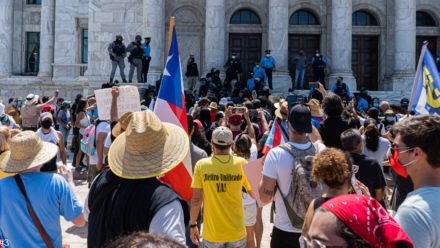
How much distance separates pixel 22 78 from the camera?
29906 mm

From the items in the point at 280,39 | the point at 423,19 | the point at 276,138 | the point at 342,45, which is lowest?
the point at 276,138

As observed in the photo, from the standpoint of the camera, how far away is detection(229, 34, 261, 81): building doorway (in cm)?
2677

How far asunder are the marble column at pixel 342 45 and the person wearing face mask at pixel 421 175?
68.4 feet

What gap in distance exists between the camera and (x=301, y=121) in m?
4.59

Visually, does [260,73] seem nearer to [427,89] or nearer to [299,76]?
[299,76]

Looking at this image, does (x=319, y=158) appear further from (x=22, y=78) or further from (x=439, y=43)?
(x=22, y=78)

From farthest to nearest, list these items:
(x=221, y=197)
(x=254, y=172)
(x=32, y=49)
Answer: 1. (x=32, y=49)
2. (x=254, y=172)
3. (x=221, y=197)

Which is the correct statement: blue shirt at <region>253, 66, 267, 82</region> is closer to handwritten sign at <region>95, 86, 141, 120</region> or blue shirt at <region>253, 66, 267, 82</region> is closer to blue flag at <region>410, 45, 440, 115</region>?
blue flag at <region>410, 45, 440, 115</region>

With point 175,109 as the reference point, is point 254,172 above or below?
below

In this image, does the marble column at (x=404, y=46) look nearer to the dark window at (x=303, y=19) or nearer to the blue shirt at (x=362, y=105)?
the dark window at (x=303, y=19)

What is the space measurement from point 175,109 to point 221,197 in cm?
122

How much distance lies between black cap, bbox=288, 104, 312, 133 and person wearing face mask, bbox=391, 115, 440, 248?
172 cm

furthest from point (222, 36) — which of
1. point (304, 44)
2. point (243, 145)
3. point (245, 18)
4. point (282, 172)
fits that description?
point (282, 172)

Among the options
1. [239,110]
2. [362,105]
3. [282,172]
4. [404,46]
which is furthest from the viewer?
[404,46]
